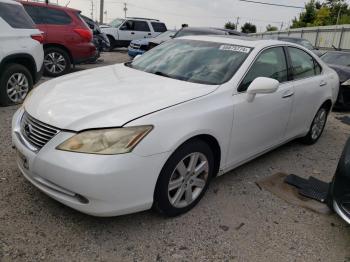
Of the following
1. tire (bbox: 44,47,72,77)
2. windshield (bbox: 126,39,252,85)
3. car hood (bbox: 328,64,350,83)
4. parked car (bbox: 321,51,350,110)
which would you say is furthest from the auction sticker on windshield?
tire (bbox: 44,47,72,77)

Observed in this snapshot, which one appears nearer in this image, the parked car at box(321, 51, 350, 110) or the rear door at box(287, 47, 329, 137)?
the rear door at box(287, 47, 329, 137)

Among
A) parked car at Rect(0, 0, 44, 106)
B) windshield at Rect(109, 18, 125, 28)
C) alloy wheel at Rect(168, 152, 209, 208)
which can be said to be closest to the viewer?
alloy wheel at Rect(168, 152, 209, 208)

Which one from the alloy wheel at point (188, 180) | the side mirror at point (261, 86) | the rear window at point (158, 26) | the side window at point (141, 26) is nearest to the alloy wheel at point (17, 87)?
the alloy wheel at point (188, 180)

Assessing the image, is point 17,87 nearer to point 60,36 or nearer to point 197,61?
point 60,36

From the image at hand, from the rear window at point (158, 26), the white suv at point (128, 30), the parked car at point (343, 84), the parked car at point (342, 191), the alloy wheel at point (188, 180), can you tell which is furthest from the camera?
the rear window at point (158, 26)

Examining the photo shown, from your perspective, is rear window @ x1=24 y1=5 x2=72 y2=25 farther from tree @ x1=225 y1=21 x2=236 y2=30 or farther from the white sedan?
tree @ x1=225 y1=21 x2=236 y2=30

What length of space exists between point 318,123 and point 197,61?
2592 millimetres

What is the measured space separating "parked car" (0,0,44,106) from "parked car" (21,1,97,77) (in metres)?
2.88

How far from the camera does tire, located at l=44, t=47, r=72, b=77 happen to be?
9289 millimetres

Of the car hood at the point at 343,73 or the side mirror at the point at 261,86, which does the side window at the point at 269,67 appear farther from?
the car hood at the point at 343,73

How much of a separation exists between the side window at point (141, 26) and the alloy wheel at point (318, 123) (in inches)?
606

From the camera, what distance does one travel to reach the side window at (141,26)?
19422 millimetres

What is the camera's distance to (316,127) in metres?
5.44

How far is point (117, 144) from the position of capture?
2.60m
